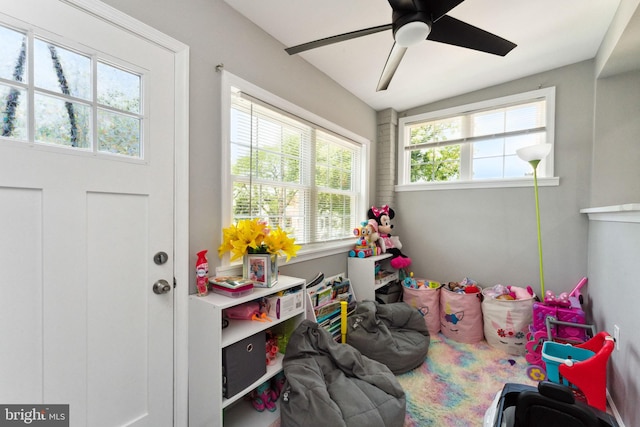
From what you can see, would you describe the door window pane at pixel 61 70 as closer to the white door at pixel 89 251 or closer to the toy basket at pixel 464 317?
the white door at pixel 89 251

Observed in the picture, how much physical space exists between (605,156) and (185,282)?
10.7 ft

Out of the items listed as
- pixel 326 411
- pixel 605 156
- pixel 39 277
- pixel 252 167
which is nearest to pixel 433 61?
pixel 605 156

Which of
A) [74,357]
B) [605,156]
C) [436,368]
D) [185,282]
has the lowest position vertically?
[436,368]

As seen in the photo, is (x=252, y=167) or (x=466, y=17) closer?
(x=466, y=17)

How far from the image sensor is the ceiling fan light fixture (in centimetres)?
121

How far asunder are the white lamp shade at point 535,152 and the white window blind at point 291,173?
156 cm

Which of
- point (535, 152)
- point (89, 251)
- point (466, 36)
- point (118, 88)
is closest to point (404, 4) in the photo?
point (466, 36)

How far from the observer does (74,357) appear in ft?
3.57

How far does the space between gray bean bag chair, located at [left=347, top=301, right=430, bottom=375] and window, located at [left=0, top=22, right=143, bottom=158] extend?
1963 millimetres

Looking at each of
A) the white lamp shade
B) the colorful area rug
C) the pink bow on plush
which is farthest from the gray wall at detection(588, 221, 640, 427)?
the pink bow on plush

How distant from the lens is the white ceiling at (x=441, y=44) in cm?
169

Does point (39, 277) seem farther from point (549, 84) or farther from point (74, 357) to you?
point (549, 84)

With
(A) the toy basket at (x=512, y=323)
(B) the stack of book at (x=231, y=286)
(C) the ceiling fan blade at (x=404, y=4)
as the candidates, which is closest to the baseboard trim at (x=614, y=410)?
(A) the toy basket at (x=512, y=323)

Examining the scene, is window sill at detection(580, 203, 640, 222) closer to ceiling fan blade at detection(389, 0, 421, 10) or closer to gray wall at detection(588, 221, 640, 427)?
gray wall at detection(588, 221, 640, 427)
